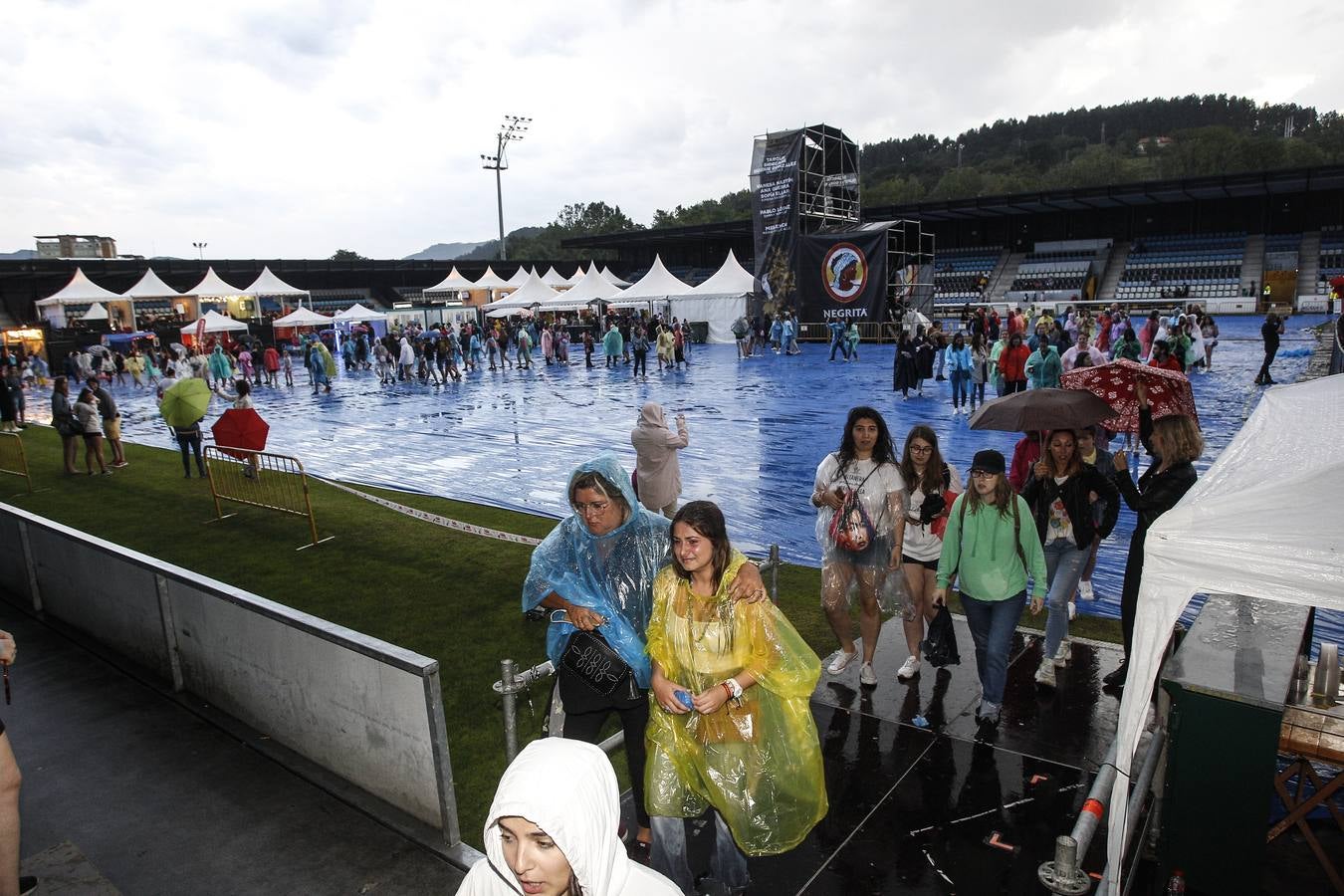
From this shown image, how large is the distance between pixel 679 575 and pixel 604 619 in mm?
472

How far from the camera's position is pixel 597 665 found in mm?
3299

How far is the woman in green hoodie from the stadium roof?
47.4 meters

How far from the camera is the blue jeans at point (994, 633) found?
14.4 ft

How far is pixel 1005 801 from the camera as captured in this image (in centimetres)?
393

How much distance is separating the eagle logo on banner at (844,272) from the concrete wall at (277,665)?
91.9ft

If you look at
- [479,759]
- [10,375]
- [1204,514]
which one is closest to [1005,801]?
[1204,514]

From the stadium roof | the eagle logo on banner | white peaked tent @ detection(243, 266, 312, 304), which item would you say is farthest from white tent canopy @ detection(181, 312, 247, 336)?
the stadium roof

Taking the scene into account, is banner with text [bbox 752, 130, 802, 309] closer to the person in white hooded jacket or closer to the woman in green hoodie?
the woman in green hoodie

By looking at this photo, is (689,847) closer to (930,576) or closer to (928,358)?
(930,576)

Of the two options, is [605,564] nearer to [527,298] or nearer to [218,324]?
[527,298]

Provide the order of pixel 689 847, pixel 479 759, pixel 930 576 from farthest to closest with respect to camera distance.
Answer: pixel 930 576
pixel 479 759
pixel 689 847

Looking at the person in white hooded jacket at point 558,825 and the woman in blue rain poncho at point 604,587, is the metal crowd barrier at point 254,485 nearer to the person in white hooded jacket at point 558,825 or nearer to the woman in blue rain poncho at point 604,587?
the woman in blue rain poncho at point 604,587

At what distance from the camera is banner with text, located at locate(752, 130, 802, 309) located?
3188 cm

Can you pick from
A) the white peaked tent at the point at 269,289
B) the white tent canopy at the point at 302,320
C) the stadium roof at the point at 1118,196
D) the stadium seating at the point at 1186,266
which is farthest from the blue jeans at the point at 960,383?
the white peaked tent at the point at 269,289
